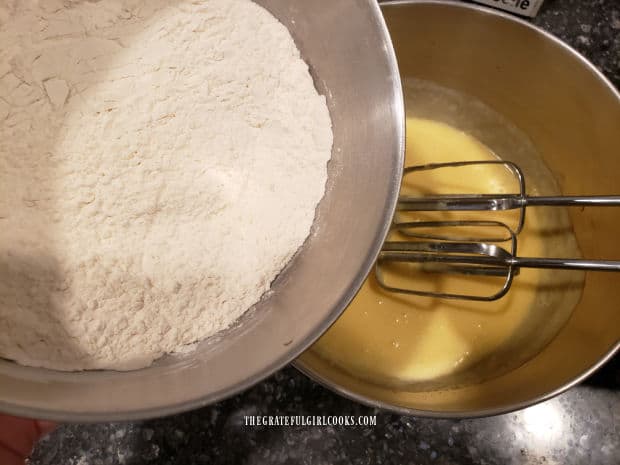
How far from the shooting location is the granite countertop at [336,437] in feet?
2.48

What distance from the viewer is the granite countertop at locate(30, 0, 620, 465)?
76 cm

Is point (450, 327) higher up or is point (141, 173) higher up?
point (141, 173)

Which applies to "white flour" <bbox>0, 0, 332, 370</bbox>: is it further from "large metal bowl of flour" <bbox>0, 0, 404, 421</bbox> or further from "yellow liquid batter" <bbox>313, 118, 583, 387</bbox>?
"yellow liquid batter" <bbox>313, 118, 583, 387</bbox>

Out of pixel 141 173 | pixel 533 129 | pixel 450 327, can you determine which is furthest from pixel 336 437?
pixel 533 129

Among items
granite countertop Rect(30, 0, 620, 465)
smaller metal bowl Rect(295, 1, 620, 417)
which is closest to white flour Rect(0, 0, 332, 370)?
smaller metal bowl Rect(295, 1, 620, 417)

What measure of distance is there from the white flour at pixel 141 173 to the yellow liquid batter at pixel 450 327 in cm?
35

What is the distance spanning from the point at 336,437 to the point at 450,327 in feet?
0.90

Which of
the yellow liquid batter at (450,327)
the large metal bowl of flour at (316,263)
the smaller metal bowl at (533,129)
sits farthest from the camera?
the yellow liquid batter at (450,327)

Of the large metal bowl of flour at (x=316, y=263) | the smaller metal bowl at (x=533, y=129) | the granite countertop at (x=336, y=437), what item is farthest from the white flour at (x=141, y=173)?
the granite countertop at (x=336, y=437)

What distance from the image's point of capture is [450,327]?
861 millimetres

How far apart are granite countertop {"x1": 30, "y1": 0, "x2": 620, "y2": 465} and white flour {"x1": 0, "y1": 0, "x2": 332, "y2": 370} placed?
0.32 metres

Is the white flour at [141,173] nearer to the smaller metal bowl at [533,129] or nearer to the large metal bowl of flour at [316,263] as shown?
the large metal bowl of flour at [316,263]

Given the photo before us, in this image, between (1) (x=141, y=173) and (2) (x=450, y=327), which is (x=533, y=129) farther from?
(1) (x=141, y=173)

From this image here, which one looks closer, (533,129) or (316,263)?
(316,263)
